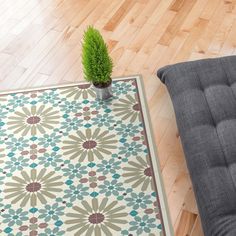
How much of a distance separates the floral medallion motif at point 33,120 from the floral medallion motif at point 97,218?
548 mm

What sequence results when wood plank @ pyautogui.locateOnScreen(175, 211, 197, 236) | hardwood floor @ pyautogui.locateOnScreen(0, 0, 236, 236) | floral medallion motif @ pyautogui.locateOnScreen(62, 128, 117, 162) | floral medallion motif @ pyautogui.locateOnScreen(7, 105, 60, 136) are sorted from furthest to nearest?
hardwood floor @ pyautogui.locateOnScreen(0, 0, 236, 236)
floral medallion motif @ pyautogui.locateOnScreen(7, 105, 60, 136)
floral medallion motif @ pyautogui.locateOnScreen(62, 128, 117, 162)
wood plank @ pyautogui.locateOnScreen(175, 211, 197, 236)

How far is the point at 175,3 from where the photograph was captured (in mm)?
3393

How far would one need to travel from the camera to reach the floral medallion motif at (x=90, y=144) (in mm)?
2425

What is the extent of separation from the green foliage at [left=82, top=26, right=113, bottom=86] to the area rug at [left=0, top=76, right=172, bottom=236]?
21 centimetres

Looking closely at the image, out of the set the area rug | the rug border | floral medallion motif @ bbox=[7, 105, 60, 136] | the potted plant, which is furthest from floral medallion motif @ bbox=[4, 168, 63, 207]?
the potted plant

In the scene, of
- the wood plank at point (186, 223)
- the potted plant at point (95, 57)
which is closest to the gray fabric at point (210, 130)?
the wood plank at point (186, 223)

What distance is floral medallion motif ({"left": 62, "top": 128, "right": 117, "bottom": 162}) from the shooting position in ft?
7.96

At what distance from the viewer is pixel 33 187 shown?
2301 mm

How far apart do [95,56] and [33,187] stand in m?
0.74

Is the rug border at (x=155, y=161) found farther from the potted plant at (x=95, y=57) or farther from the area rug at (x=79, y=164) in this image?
the potted plant at (x=95, y=57)

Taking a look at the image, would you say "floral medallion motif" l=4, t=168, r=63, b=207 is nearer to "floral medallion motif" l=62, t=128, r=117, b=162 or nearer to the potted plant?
"floral medallion motif" l=62, t=128, r=117, b=162

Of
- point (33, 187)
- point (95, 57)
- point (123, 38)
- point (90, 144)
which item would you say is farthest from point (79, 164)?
point (123, 38)

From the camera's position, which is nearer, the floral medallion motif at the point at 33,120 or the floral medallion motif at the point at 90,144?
the floral medallion motif at the point at 90,144

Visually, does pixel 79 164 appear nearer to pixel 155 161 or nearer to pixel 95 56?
pixel 155 161
